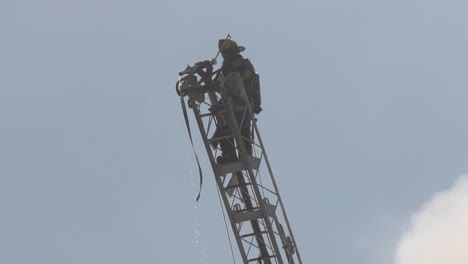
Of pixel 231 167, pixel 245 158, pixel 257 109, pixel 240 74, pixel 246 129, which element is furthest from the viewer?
pixel 257 109

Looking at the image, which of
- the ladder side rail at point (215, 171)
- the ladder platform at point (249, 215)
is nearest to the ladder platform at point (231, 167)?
the ladder side rail at point (215, 171)

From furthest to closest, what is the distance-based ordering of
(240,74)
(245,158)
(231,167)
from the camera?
(240,74) < (231,167) < (245,158)

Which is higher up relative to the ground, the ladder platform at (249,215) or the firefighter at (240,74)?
the firefighter at (240,74)

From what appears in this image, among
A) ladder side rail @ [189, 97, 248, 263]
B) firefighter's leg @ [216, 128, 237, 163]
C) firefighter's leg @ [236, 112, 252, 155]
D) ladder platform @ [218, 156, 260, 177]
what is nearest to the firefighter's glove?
firefighter's leg @ [236, 112, 252, 155]

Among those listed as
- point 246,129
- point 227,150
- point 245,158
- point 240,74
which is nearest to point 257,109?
point 246,129

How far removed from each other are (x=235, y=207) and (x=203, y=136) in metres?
2.04

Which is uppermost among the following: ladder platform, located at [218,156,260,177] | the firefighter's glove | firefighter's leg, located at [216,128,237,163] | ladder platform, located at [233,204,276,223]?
the firefighter's glove

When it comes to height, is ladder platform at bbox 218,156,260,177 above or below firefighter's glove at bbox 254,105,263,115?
below

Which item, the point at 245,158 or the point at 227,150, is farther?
the point at 227,150

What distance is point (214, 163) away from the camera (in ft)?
53.4

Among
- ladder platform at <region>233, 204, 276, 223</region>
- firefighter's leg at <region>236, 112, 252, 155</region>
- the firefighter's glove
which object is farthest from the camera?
the firefighter's glove

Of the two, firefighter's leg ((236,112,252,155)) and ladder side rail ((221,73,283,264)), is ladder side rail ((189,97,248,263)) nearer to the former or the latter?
ladder side rail ((221,73,283,264))

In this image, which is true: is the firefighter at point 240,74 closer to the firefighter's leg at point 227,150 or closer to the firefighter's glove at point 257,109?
the firefighter's leg at point 227,150

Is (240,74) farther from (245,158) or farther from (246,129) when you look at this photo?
(245,158)
